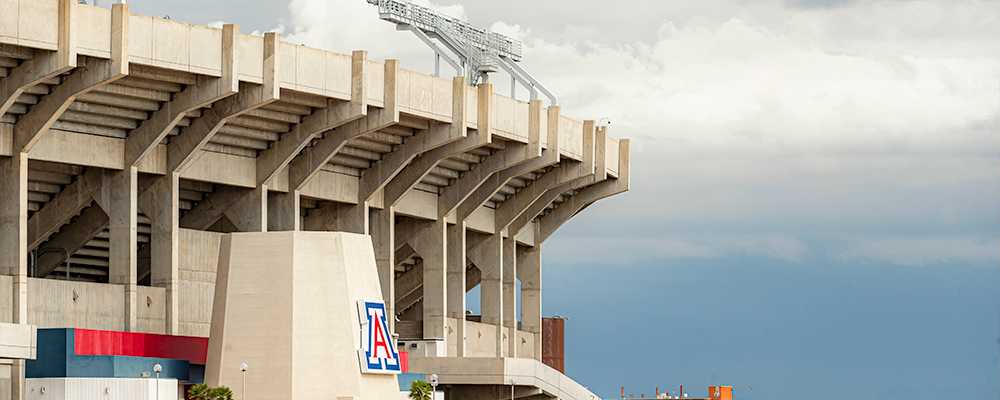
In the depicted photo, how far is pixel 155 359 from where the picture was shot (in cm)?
6519

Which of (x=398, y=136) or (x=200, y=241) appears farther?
(x=398, y=136)

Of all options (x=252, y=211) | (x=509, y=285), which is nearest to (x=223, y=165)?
(x=252, y=211)

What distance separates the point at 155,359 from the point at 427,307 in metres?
26.3

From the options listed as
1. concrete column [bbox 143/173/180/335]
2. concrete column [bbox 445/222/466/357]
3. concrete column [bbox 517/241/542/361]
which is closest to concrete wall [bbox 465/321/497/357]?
concrete column [bbox 445/222/466/357]

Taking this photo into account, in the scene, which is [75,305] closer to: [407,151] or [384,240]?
[407,151]

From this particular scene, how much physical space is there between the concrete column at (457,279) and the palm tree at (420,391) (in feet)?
56.6

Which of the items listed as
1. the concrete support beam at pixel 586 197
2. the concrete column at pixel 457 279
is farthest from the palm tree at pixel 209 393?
the concrete support beam at pixel 586 197

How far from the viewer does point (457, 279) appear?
93.5 metres

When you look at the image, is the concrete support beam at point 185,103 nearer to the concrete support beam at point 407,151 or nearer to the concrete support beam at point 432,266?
the concrete support beam at point 407,151

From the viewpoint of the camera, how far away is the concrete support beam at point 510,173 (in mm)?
87438

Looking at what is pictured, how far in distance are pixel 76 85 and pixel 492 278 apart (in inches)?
1437

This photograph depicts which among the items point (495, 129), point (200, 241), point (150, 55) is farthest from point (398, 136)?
point (150, 55)

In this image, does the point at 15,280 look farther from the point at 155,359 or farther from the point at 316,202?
the point at 316,202

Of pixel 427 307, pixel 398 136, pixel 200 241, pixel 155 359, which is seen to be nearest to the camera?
pixel 155 359
